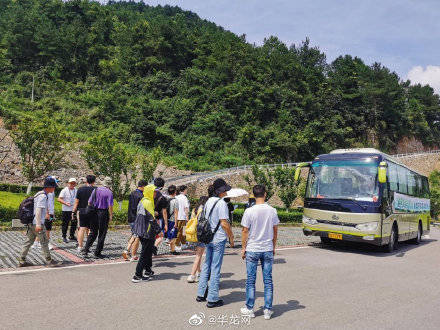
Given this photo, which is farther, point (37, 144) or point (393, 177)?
point (37, 144)

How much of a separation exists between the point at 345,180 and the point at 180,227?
5636 mm

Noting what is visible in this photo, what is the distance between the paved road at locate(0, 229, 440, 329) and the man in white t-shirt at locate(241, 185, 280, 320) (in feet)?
1.01

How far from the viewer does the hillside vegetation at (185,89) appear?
51.8 m

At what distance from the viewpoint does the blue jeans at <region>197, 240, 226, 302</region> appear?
579 cm

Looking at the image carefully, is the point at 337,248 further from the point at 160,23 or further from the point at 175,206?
the point at 160,23

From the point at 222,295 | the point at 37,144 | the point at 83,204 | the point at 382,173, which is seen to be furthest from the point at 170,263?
the point at 37,144

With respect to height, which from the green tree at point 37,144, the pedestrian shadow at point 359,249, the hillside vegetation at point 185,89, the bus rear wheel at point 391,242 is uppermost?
the hillside vegetation at point 185,89

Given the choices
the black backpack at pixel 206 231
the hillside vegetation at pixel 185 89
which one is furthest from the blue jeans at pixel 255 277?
the hillside vegetation at pixel 185 89

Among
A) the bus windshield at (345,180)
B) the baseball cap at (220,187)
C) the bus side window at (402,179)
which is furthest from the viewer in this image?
the bus side window at (402,179)

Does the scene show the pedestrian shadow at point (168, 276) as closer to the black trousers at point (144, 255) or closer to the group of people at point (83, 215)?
the black trousers at point (144, 255)

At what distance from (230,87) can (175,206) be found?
158 feet

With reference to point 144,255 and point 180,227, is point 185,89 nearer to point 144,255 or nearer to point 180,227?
point 180,227

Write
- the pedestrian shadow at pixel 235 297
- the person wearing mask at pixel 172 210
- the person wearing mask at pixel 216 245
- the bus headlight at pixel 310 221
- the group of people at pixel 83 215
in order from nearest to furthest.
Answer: the person wearing mask at pixel 216 245 → the pedestrian shadow at pixel 235 297 → the group of people at pixel 83 215 → the person wearing mask at pixel 172 210 → the bus headlight at pixel 310 221

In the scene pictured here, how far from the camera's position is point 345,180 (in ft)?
40.0
